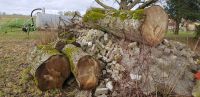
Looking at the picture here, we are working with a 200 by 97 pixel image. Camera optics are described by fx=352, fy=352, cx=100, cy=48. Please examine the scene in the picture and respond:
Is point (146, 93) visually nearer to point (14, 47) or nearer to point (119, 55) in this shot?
point (119, 55)

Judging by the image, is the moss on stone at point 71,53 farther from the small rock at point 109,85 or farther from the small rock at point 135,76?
the small rock at point 135,76

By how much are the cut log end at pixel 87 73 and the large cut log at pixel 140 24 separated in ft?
3.53

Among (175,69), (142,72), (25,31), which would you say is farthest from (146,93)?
(25,31)

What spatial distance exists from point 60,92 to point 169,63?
2151 mm

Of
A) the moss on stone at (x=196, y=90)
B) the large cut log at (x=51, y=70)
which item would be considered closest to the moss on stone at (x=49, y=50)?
the large cut log at (x=51, y=70)

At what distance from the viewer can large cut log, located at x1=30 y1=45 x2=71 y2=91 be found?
6.58 metres

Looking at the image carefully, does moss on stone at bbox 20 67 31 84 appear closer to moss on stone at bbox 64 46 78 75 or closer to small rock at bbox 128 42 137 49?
moss on stone at bbox 64 46 78 75

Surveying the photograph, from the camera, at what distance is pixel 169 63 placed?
22.2 ft

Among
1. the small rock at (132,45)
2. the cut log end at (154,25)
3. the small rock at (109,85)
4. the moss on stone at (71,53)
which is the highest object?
the cut log end at (154,25)

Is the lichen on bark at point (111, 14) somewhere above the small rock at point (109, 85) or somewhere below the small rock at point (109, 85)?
above

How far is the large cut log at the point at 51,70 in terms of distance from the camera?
6.58 meters

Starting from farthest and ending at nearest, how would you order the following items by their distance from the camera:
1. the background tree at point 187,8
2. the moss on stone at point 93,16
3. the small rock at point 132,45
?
1. the background tree at point 187,8
2. the moss on stone at point 93,16
3. the small rock at point 132,45

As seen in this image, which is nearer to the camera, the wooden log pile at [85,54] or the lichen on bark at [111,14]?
the wooden log pile at [85,54]

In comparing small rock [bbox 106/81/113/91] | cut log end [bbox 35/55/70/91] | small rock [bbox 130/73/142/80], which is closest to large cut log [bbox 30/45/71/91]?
cut log end [bbox 35/55/70/91]
